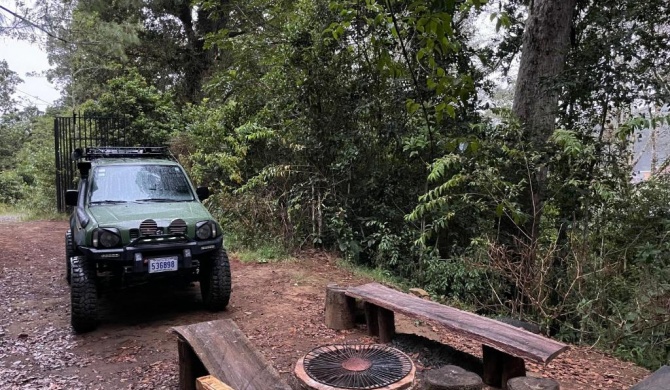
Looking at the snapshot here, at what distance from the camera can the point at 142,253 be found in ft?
14.6

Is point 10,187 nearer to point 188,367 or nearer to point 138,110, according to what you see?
point 138,110

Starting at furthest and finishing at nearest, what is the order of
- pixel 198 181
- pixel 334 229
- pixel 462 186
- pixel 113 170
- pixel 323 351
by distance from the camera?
pixel 198 181, pixel 334 229, pixel 462 186, pixel 113 170, pixel 323 351

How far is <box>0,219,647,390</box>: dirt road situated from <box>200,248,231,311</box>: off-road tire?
0.22 meters

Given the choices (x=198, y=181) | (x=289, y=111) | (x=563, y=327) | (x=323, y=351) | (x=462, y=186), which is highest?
(x=289, y=111)

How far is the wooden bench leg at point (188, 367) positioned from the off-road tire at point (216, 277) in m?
1.49

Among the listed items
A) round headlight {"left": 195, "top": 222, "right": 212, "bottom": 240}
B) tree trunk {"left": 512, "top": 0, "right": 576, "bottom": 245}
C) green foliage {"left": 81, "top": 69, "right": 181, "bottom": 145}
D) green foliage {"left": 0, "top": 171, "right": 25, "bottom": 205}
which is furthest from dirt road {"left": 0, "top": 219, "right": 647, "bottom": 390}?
green foliage {"left": 0, "top": 171, "right": 25, "bottom": 205}

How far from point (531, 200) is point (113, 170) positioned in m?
5.49

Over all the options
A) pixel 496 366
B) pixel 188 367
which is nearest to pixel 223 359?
pixel 188 367

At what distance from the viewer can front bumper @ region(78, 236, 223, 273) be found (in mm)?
4379

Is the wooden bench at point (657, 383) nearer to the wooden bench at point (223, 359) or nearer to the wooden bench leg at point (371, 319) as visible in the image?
the wooden bench at point (223, 359)

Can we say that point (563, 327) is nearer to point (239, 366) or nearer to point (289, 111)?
point (239, 366)

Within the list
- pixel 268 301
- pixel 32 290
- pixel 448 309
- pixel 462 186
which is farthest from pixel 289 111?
pixel 448 309

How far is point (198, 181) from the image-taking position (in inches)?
404

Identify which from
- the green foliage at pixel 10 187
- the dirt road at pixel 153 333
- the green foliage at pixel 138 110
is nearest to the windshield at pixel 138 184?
the dirt road at pixel 153 333
